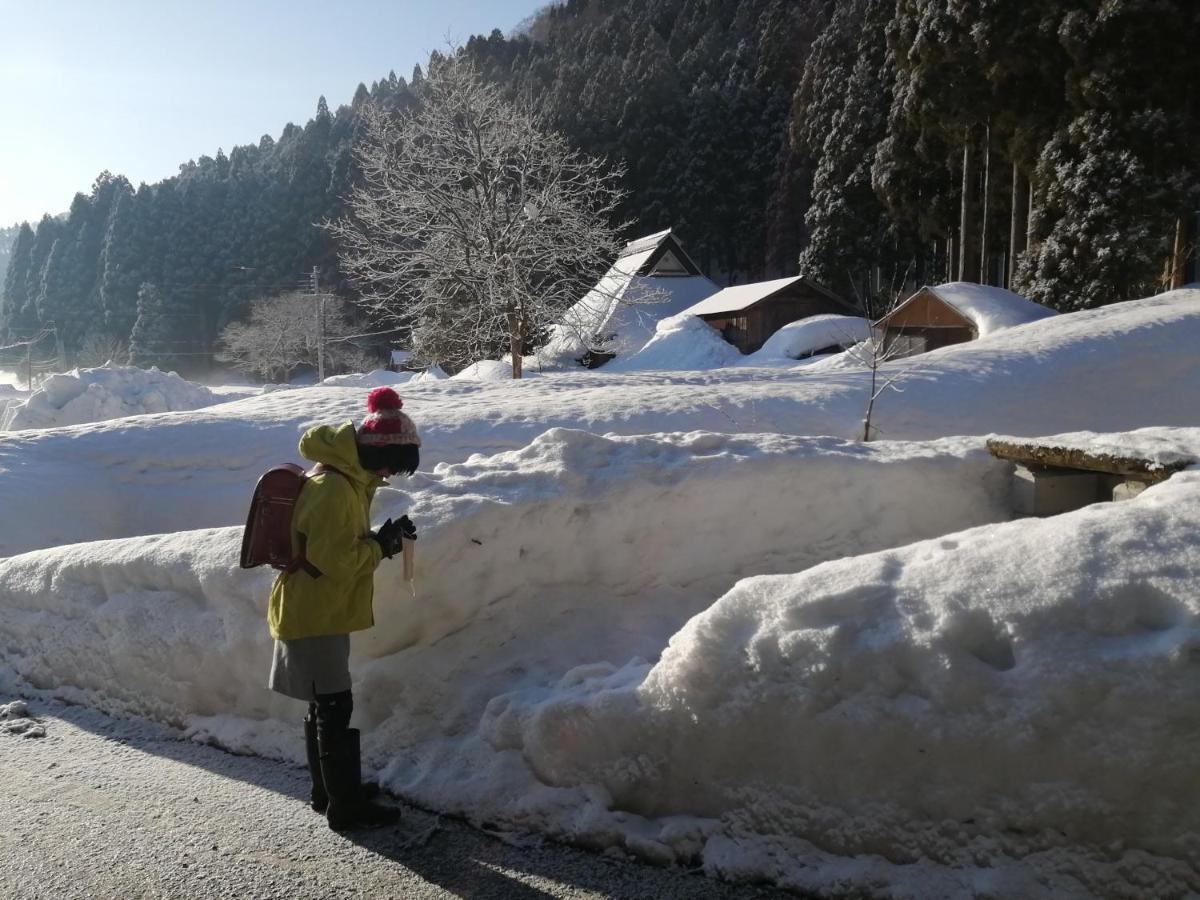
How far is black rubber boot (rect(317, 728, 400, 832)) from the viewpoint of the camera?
3217 mm

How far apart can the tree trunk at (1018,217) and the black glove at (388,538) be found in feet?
75.8

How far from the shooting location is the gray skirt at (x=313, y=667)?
10.7 ft

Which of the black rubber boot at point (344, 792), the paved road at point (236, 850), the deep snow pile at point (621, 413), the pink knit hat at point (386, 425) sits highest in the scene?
the pink knit hat at point (386, 425)

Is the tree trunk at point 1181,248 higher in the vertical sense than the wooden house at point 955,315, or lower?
higher

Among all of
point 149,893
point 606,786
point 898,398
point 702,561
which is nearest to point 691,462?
point 702,561

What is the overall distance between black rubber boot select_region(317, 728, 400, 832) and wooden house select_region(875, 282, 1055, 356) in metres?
15.7

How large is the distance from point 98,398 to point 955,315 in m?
18.1

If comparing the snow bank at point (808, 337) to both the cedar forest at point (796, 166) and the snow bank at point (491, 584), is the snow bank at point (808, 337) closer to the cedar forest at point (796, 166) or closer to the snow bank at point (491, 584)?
the cedar forest at point (796, 166)

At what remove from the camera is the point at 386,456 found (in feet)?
10.9

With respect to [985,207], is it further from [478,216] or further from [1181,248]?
[478,216]

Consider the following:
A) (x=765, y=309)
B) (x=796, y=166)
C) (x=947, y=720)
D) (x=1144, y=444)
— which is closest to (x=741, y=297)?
(x=765, y=309)

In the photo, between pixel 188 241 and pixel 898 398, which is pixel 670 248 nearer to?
pixel 898 398

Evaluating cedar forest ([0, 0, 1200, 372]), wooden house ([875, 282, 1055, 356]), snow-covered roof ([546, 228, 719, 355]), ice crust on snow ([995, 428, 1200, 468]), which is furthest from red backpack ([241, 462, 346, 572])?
snow-covered roof ([546, 228, 719, 355])

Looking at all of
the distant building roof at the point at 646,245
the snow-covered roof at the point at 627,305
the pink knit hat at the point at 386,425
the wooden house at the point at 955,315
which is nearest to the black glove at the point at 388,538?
the pink knit hat at the point at 386,425
